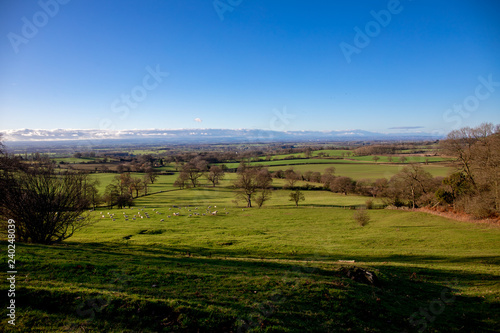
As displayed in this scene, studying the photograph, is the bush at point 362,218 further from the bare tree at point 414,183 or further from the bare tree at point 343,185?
the bare tree at point 343,185

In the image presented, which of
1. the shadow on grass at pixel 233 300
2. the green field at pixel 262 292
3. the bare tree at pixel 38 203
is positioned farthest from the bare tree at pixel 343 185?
the bare tree at pixel 38 203

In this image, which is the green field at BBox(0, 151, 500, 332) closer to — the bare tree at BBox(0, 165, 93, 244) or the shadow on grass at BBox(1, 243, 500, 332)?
the shadow on grass at BBox(1, 243, 500, 332)

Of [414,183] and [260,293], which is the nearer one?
[260,293]

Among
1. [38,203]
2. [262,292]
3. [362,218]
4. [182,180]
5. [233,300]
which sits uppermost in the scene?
[38,203]

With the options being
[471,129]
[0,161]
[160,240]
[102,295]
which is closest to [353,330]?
[102,295]

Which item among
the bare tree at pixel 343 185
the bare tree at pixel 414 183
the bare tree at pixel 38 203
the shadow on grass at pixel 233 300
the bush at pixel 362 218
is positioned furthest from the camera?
the bare tree at pixel 343 185

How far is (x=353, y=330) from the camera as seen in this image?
9117mm

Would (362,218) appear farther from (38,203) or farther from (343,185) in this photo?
(38,203)

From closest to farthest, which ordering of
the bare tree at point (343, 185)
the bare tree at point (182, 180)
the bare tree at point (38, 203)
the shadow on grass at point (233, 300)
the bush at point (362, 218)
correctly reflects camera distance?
the shadow on grass at point (233, 300)
the bare tree at point (38, 203)
the bush at point (362, 218)
the bare tree at point (343, 185)
the bare tree at point (182, 180)

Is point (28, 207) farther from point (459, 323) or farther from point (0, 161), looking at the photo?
point (459, 323)

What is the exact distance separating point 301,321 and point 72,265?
1345 centimetres

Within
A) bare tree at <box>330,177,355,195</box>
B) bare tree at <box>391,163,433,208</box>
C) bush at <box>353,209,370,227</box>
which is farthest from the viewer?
bare tree at <box>330,177,355,195</box>

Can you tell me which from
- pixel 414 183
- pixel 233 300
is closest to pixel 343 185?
pixel 414 183

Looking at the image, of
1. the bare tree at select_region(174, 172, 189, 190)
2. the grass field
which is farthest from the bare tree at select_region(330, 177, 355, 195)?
the bare tree at select_region(174, 172, 189, 190)
